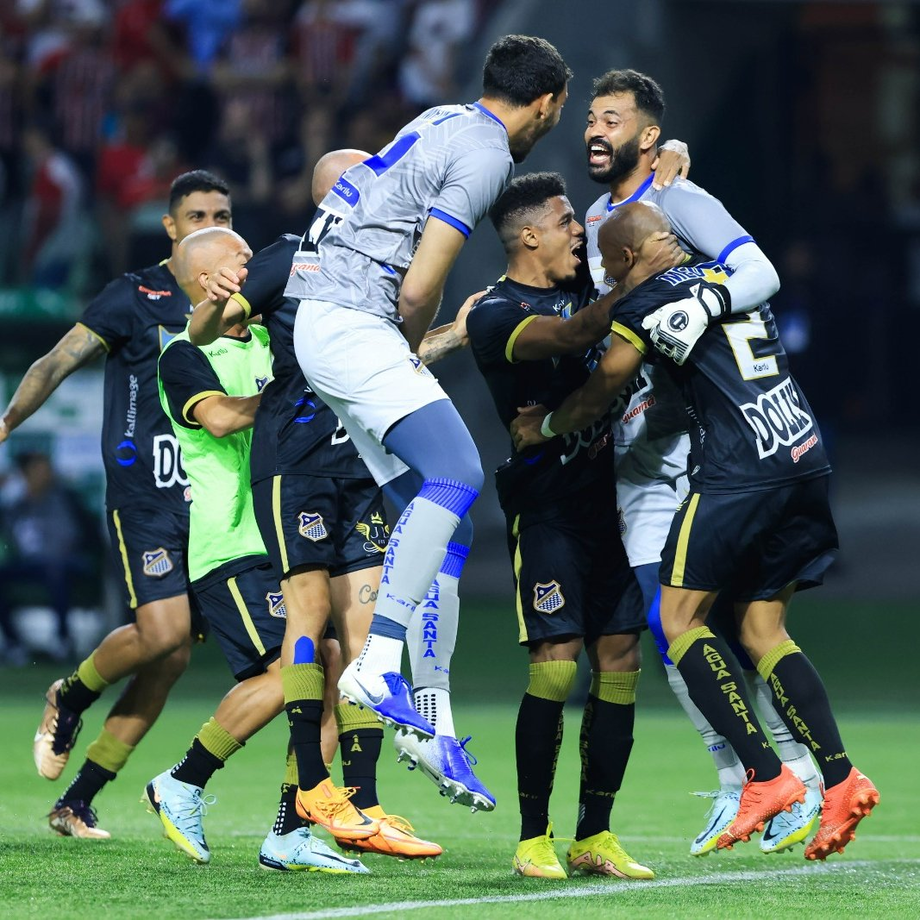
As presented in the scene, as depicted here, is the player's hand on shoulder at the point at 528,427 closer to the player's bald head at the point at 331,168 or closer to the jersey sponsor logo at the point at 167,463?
the player's bald head at the point at 331,168

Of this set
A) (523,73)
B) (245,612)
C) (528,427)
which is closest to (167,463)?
(245,612)

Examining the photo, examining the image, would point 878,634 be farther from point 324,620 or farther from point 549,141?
point 324,620

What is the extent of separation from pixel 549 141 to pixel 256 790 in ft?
30.2

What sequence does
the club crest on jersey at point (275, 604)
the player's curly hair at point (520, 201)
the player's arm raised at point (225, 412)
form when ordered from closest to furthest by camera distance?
the player's curly hair at point (520, 201) < the player's arm raised at point (225, 412) < the club crest on jersey at point (275, 604)

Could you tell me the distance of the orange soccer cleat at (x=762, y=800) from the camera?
489 centimetres

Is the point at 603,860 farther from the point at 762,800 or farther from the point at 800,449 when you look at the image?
the point at 800,449

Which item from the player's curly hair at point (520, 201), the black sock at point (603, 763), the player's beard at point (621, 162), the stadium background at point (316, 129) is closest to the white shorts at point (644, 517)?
the black sock at point (603, 763)

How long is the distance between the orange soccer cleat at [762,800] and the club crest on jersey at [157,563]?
256cm

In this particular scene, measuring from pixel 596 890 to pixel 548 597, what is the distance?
93 cm

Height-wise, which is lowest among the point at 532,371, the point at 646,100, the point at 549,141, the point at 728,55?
the point at 532,371

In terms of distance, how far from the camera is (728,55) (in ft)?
59.2

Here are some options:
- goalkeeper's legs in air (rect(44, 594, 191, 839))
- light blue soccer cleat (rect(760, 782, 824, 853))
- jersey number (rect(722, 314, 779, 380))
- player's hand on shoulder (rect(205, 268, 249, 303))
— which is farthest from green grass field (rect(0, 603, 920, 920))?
player's hand on shoulder (rect(205, 268, 249, 303))

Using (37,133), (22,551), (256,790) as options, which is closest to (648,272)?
(256,790)

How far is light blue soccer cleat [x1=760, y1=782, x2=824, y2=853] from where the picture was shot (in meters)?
5.12
